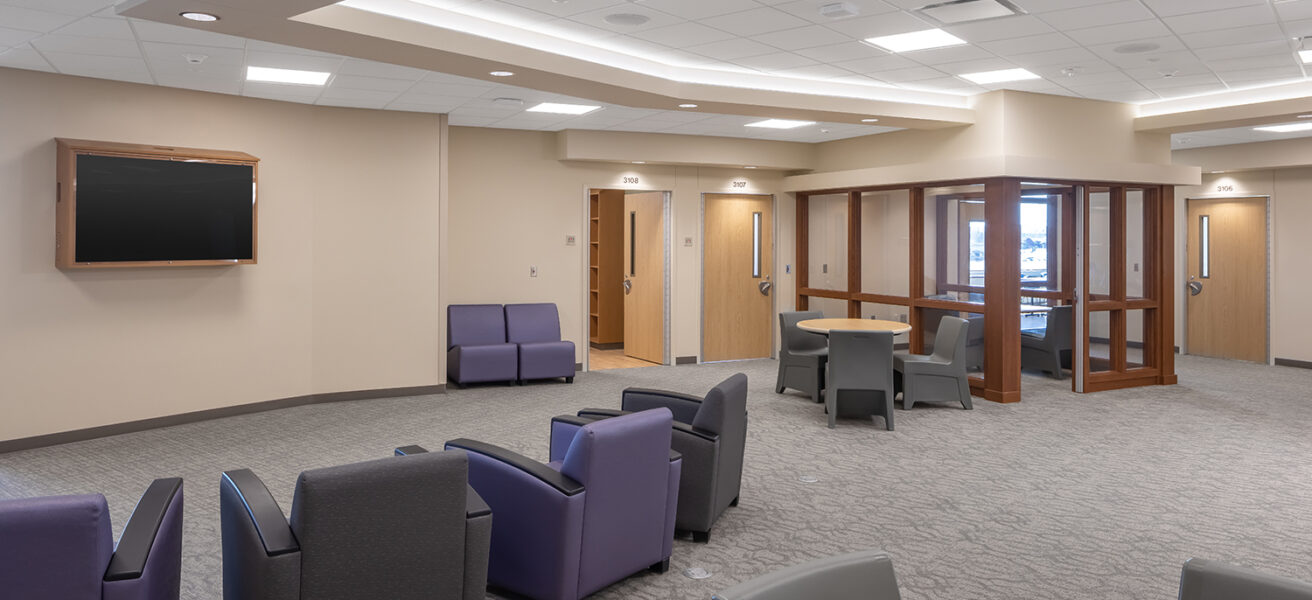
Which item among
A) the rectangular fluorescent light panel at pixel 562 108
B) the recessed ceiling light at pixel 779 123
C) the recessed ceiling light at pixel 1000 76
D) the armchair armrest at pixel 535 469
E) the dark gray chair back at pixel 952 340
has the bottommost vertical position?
the armchair armrest at pixel 535 469

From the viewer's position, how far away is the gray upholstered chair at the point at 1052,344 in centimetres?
986

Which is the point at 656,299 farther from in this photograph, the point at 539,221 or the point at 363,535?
the point at 363,535

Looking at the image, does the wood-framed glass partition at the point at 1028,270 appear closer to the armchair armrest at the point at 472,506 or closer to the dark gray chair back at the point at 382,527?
the armchair armrest at the point at 472,506

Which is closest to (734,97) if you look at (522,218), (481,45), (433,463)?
(481,45)

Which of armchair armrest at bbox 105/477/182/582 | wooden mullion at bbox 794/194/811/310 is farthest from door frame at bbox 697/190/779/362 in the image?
armchair armrest at bbox 105/477/182/582

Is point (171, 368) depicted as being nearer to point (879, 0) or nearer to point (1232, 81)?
point (879, 0)

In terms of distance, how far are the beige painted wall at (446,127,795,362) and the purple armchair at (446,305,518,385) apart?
35 cm

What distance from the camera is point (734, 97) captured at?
7438 millimetres

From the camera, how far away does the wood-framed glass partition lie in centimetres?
868

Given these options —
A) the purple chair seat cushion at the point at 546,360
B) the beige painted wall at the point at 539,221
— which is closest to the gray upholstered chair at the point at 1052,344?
the beige painted wall at the point at 539,221

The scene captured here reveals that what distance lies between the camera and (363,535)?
289 cm

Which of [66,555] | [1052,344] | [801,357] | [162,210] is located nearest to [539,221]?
[801,357]

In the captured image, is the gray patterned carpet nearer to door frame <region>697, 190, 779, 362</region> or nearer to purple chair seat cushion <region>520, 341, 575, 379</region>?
purple chair seat cushion <region>520, 341, 575, 379</region>

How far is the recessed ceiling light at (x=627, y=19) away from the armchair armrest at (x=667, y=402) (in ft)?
8.05
